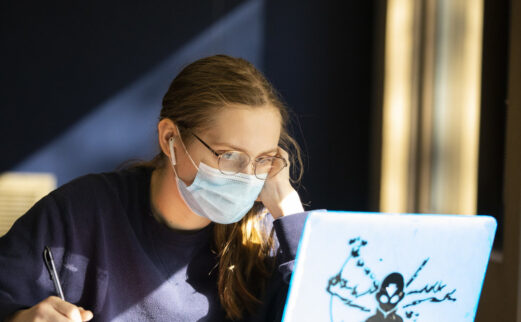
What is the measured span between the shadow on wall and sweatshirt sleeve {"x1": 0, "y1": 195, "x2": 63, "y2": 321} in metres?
1.73

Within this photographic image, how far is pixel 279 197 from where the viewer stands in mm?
1282

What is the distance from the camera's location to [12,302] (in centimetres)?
103

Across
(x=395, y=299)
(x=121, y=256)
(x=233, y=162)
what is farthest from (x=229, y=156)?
(x=395, y=299)

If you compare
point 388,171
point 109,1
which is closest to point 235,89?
point 388,171

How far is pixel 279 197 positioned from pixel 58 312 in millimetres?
528

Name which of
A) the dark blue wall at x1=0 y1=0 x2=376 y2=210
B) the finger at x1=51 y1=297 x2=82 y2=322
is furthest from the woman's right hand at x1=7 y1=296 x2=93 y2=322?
the dark blue wall at x1=0 y1=0 x2=376 y2=210

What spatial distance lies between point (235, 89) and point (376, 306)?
1.93 feet

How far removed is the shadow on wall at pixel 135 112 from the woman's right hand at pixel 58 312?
196 centimetres

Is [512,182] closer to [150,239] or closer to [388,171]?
[150,239]

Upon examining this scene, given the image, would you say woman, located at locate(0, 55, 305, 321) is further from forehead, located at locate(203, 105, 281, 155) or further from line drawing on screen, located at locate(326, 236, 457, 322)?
line drawing on screen, located at locate(326, 236, 457, 322)

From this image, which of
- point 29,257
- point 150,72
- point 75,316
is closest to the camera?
point 75,316

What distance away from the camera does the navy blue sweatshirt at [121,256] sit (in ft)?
3.65

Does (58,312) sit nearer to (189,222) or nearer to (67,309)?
(67,309)

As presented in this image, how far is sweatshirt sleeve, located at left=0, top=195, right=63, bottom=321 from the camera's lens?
1.06 meters
